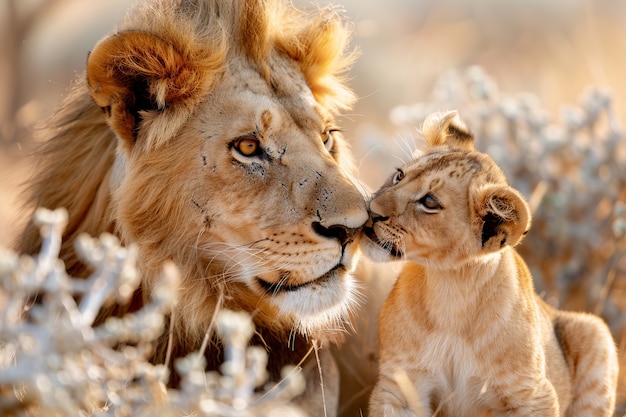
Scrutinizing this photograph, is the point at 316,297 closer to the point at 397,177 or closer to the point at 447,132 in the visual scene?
the point at 397,177

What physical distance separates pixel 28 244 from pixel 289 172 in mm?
993

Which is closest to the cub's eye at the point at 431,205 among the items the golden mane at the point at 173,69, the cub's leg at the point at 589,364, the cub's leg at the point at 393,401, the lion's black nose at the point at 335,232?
the lion's black nose at the point at 335,232

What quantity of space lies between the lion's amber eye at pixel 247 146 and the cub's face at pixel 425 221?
0.41 meters

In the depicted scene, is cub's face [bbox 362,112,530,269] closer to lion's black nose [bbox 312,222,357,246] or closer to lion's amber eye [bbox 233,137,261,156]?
lion's black nose [bbox 312,222,357,246]

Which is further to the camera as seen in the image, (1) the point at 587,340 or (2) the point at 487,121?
(2) the point at 487,121

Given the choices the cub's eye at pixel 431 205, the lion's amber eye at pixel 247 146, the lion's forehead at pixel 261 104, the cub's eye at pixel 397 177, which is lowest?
the cub's eye at pixel 431 205

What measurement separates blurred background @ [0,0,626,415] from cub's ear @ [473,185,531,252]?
54 cm

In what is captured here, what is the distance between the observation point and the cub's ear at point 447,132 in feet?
10.5

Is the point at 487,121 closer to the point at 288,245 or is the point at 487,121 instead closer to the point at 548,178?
the point at 548,178

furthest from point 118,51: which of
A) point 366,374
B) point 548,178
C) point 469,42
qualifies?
point 469,42

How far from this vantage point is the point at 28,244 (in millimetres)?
3141

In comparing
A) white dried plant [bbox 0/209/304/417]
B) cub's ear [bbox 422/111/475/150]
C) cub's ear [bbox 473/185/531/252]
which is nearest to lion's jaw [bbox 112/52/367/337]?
cub's ear [bbox 473/185/531/252]

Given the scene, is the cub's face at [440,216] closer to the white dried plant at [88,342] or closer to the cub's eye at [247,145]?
the cub's eye at [247,145]

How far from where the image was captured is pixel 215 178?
2.83m
